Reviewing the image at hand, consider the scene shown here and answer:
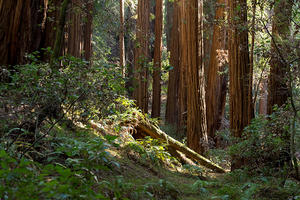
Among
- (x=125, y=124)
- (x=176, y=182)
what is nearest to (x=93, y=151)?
(x=176, y=182)

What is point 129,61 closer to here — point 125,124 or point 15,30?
point 15,30

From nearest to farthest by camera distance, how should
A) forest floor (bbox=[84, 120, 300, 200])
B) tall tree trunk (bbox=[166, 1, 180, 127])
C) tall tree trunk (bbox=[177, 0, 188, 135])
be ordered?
forest floor (bbox=[84, 120, 300, 200]) → tall tree trunk (bbox=[177, 0, 188, 135]) → tall tree trunk (bbox=[166, 1, 180, 127])

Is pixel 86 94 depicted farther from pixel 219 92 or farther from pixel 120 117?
pixel 219 92

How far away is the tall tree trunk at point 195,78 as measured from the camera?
885 cm

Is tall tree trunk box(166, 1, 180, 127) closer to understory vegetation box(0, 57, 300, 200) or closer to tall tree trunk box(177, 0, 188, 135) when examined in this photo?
tall tree trunk box(177, 0, 188, 135)

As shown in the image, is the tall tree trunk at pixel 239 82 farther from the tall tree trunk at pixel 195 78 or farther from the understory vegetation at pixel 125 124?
the tall tree trunk at pixel 195 78

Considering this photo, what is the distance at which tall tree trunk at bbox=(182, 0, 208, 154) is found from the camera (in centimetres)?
885

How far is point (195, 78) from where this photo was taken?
350 inches

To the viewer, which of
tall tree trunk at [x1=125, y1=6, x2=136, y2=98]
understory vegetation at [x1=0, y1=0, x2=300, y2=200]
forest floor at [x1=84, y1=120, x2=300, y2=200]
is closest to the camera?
understory vegetation at [x1=0, y1=0, x2=300, y2=200]

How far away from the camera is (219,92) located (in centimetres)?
1412

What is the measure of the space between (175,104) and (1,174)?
1577 cm

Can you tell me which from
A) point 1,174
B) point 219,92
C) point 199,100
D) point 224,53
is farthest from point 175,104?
point 1,174

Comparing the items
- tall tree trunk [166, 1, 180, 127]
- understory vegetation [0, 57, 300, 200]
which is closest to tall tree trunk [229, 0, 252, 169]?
understory vegetation [0, 57, 300, 200]

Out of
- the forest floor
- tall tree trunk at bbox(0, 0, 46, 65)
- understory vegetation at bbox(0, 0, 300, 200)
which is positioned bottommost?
the forest floor
